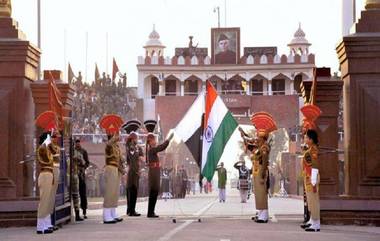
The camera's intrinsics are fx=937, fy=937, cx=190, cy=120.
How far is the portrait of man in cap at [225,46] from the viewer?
88.1 meters

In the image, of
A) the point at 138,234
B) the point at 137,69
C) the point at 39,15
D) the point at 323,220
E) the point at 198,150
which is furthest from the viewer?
the point at 137,69

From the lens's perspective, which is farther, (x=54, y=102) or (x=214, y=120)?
(x=214, y=120)

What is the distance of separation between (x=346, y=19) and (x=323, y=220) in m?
12.4

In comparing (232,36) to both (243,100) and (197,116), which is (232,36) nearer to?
(243,100)

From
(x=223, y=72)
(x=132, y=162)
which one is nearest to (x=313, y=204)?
(x=132, y=162)

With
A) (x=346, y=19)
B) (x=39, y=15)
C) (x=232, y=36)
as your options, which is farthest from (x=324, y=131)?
(x=232, y=36)

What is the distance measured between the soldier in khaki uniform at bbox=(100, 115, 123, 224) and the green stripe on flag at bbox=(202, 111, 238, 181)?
5.79ft

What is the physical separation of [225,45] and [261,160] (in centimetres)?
7031

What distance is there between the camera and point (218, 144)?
18.5 m

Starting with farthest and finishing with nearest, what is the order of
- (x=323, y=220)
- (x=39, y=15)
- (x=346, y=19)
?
A: (x=39, y=15) < (x=346, y=19) < (x=323, y=220)

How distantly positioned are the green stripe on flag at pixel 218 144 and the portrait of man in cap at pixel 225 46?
229ft

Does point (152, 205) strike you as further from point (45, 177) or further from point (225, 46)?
point (225, 46)

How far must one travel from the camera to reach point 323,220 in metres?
17.4

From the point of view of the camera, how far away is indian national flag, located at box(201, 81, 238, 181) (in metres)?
18.3
